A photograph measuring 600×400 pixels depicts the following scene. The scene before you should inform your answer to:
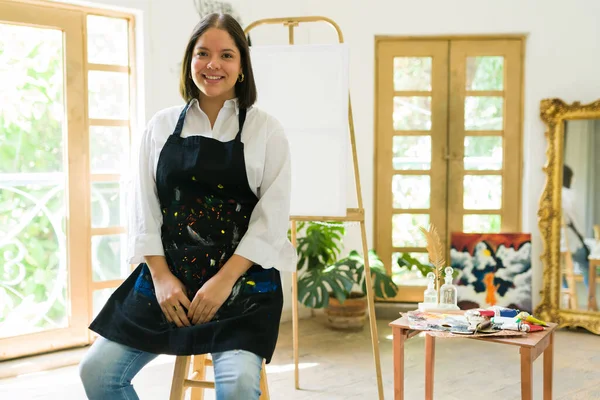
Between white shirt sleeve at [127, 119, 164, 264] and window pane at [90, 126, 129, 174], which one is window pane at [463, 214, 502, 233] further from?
white shirt sleeve at [127, 119, 164, 264]

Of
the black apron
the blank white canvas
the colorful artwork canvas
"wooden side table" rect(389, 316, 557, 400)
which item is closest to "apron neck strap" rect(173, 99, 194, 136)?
the black apron

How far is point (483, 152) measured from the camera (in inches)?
163

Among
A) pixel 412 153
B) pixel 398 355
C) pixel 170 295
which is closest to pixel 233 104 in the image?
pixel 170 295

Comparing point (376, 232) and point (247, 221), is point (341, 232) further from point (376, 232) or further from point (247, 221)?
point (247, 221)

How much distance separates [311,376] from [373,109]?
1.84 metres

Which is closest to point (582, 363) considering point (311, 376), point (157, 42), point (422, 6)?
point (311, 376)

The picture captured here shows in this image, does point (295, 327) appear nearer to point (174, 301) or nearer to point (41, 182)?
point (174, 301)

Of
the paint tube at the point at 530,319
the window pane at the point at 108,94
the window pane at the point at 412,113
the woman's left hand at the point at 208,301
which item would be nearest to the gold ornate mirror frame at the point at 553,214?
the window pane at the point at 412,113

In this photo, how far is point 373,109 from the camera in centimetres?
415

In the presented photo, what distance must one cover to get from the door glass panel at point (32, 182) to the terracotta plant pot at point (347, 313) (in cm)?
153

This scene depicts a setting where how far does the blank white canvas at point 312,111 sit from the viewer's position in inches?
103

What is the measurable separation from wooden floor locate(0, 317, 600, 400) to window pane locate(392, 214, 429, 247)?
716mm

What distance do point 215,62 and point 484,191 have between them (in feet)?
9.29

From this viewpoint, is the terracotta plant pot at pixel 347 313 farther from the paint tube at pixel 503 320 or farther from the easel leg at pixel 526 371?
the easel leg at pixel 526 371
